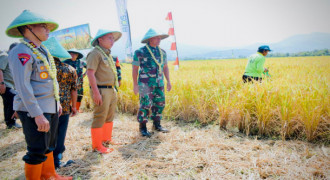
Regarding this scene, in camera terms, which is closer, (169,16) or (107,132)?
(107,132)

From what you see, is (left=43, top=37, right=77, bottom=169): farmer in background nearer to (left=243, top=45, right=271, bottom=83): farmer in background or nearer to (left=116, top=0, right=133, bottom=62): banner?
(left=243, top=45, right=271, bottom=83): farmer in background

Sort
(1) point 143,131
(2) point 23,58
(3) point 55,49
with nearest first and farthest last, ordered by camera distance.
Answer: (2) point 23,58 → (3) point 55,49 → (1) point 143,131

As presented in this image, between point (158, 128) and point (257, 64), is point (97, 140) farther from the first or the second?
point (257, 64)

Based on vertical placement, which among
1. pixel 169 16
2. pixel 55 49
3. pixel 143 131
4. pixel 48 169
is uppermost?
pixel 169 16

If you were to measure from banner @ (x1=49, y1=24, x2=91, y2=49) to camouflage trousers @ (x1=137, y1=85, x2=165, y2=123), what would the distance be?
278 inches

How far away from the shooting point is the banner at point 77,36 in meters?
9.30

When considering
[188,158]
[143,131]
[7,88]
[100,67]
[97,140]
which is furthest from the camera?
[7,88]

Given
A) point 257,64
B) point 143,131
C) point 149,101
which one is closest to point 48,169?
point 143,131

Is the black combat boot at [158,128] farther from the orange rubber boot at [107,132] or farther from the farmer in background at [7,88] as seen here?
the farmer in background at [7,88]

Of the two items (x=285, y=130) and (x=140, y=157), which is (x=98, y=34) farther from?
(x=285, y=130)

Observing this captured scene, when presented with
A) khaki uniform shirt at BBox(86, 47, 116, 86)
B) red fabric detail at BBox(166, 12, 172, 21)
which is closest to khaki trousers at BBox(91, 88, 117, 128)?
khaki uniform shirt at BBox(86, 47, 116, 86)

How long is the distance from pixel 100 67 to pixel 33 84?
1057mm

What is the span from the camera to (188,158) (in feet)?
7.86

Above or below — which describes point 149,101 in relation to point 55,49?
below
